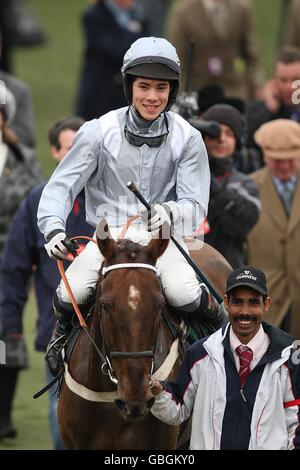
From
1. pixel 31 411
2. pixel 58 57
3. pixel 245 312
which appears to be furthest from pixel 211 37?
pixel 58 57

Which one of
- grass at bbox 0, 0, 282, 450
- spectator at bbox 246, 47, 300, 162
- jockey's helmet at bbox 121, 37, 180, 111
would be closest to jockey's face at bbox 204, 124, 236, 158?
spectator at bbox 246, 47, 300, 162

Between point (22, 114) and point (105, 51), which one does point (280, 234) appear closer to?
point (22, 114)

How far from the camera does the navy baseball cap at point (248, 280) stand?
7739 millimetres

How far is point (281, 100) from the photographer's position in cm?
1346

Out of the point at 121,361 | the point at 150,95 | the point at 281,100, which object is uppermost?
the point at 150,95

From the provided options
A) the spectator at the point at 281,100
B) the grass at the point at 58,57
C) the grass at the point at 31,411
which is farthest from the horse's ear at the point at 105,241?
the grass at the point at 58,57

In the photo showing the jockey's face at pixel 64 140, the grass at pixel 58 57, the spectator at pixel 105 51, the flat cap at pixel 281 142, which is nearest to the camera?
the jockey's face at pixel 64 140

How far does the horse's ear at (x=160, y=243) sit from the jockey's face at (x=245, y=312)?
39 centimetres

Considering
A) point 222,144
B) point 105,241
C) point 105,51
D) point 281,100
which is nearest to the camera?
point 105,241

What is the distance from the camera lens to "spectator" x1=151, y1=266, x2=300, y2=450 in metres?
7.67

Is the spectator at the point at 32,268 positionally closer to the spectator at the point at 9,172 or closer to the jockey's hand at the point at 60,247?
the spectator at the point at 9,172

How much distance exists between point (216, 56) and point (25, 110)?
2177 mm

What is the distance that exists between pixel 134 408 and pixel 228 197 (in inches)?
142

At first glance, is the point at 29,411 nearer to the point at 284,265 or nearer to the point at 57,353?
the point at 284,265
